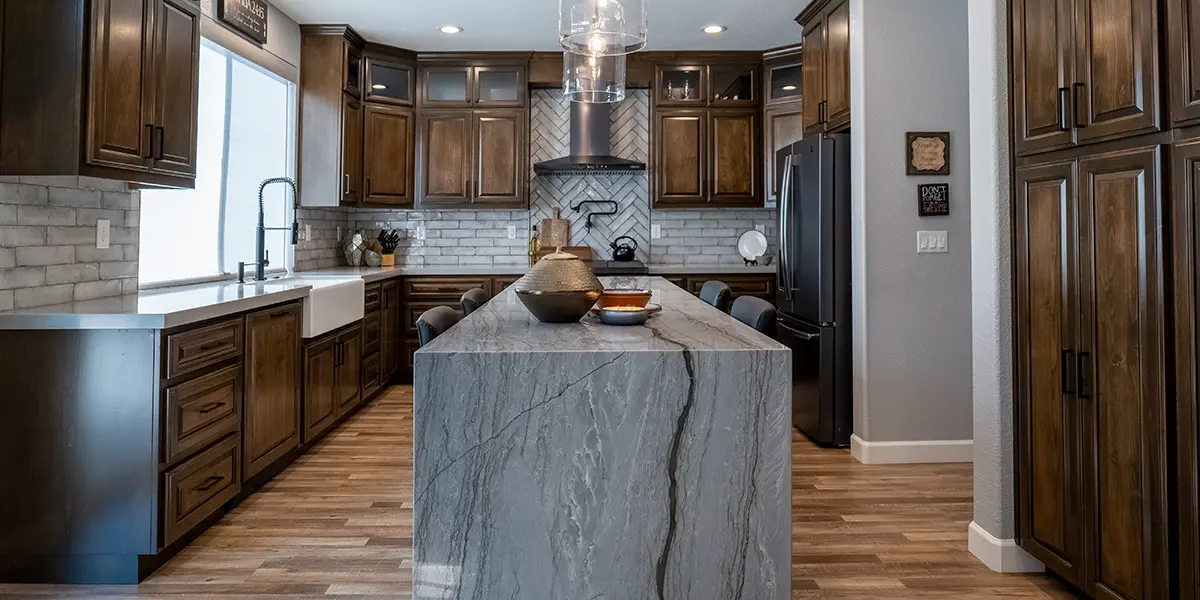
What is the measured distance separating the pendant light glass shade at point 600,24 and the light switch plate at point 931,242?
5.96ft

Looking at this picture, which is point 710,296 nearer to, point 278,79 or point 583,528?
point 583,528

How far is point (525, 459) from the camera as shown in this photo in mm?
1735

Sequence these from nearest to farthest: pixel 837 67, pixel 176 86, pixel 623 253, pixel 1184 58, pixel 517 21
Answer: pixel 1184 58, pixel 176 86, pixel 837 67, pixel 517 21, pixel 623 253

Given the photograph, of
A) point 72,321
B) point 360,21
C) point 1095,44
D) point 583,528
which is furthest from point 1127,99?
point 360,21

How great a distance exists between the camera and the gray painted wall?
3686 mm

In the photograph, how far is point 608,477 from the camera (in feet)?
5.71

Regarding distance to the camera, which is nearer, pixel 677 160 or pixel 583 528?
pixel 583 528

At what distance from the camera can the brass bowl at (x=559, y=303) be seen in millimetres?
2125

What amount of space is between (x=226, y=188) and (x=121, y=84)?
5.64ft

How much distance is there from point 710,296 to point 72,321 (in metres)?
2.45

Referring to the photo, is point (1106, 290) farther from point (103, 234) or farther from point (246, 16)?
point (246, 16)

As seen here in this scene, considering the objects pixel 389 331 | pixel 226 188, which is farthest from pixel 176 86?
pixel 389 331

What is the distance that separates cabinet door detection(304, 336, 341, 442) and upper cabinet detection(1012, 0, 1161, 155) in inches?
128

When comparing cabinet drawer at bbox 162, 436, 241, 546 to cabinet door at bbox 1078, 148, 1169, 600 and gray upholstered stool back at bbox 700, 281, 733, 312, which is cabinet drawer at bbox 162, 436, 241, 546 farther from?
cabinet door at bbox 1078, 148, 1169, 600
